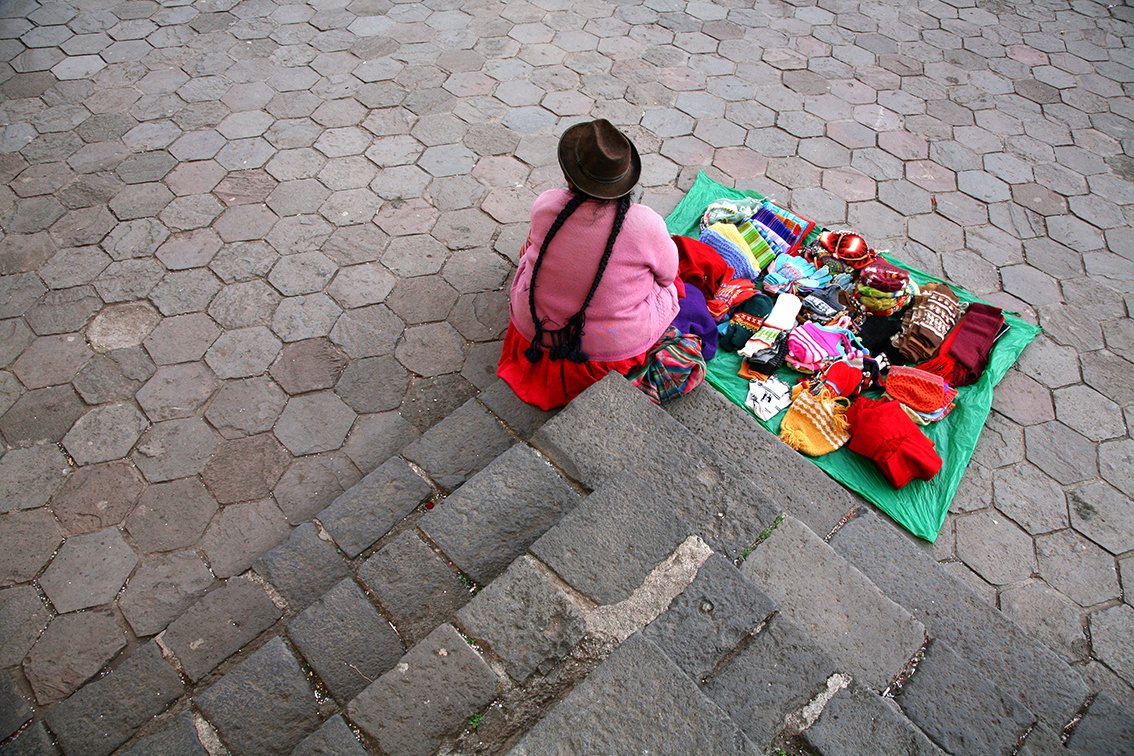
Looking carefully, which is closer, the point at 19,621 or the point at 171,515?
the point at 19,621

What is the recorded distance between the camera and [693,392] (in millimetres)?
3500

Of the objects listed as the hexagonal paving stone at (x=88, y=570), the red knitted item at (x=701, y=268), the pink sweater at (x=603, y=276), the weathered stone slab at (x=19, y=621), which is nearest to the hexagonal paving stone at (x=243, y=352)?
the hexagonal paving stone at (x=88, y=570)

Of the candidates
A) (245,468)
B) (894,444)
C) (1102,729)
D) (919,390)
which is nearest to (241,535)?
(245,468)

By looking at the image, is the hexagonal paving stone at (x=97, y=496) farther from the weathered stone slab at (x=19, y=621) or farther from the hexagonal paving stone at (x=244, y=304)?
the hexagonal paving stone at (x=244, y=304)

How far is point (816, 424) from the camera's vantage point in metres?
3.81

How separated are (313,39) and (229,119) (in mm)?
1243

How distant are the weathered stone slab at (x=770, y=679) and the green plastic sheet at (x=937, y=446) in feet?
4.62

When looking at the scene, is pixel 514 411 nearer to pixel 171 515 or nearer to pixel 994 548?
pixel 171 515

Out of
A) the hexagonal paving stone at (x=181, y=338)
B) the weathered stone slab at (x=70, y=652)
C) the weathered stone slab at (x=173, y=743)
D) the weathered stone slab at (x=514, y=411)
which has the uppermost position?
the weathered stone slab at (x=514, y=411)

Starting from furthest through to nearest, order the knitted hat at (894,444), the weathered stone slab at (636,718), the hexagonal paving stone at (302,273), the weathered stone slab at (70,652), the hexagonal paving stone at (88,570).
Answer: the hexagonal paving stone at (302,273), the knitted hat at (894,444), the hexagonal paving stone at (88,570), the weathered stone slab at (70,652), the weathered stone slab at (636,718)

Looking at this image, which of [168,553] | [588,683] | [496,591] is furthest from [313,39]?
[588,683]

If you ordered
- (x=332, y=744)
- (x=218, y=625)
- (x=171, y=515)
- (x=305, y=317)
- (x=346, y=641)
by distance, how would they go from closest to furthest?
(x=332, y=744), (x=346, y=641), (x=218, y=625), (x=171, y=515), (x=305, y=317)

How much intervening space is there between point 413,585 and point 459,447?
759 mm

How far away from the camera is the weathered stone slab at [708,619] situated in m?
2.34
